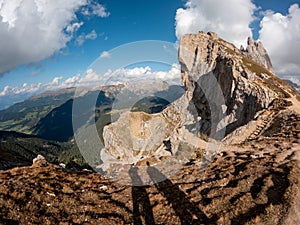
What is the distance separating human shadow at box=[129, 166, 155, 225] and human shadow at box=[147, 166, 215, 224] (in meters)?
1.55

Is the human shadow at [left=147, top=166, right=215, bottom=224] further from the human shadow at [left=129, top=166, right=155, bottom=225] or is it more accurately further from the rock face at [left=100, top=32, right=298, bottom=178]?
the rock face at [left=100, top=32, right=298, bottom=178]

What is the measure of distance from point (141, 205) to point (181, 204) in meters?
2.94

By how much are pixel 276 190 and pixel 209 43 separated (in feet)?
369

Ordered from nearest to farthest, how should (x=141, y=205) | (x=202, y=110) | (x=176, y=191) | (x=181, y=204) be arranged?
(x=181, y=204), (x=141, y=205), (x=176, y=191), (x=202, y=110)

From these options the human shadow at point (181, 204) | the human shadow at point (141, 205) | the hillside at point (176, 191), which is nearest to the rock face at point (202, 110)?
the hillside at point (176, 191)

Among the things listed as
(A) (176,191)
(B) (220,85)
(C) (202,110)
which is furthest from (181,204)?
(C) (202,110)

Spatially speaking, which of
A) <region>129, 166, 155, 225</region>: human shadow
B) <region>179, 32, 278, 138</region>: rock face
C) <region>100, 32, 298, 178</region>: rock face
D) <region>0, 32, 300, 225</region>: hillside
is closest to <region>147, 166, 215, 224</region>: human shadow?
<region>0, 32, 300, 225</region>: hillside

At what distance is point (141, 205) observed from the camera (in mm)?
16359

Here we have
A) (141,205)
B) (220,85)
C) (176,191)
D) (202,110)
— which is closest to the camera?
(141,205)

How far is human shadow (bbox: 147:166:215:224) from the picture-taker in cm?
1393

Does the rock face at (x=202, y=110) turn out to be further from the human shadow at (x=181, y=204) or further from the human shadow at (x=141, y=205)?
the human shadow at (x=141, y=205)

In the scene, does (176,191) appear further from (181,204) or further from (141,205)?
(141,205)

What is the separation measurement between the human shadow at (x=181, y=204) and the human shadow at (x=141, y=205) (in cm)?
155

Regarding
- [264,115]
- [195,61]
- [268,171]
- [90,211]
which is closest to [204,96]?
[195,61]
